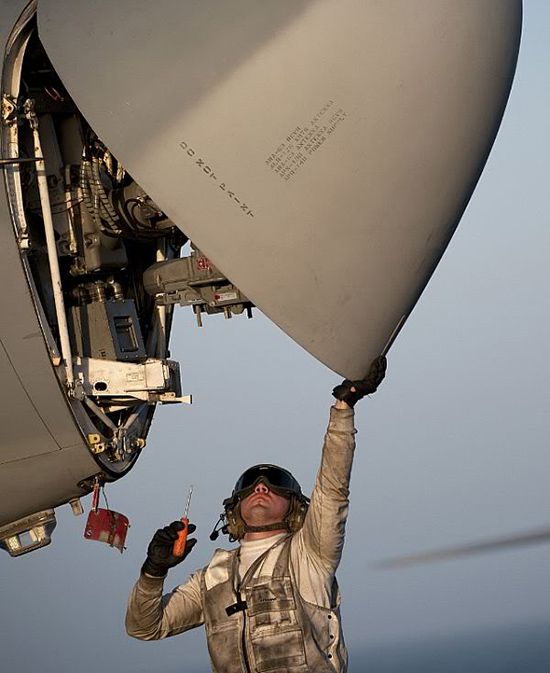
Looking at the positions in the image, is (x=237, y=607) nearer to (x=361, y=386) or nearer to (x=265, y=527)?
(x=265, y=527)

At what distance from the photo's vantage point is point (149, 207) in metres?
12.3

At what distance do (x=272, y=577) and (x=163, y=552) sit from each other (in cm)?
74

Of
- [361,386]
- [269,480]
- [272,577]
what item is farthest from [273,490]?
[361,386]

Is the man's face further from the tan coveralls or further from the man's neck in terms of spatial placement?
the tan coveralls

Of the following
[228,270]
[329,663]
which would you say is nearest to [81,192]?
[228,270]

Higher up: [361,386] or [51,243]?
[51,243]

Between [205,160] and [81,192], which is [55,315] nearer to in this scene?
[81,192]

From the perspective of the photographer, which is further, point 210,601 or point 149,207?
point 149,207

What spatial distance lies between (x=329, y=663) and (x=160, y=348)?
3.33m

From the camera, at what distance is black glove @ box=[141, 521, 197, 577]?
1135cm

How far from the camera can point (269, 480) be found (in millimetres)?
11758

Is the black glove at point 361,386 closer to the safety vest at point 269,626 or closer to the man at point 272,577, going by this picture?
the man at point 272,577

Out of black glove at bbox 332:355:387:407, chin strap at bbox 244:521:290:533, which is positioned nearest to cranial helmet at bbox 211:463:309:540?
chin strap at bbox 244:521:290:533

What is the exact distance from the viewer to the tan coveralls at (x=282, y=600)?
36.2 feet
